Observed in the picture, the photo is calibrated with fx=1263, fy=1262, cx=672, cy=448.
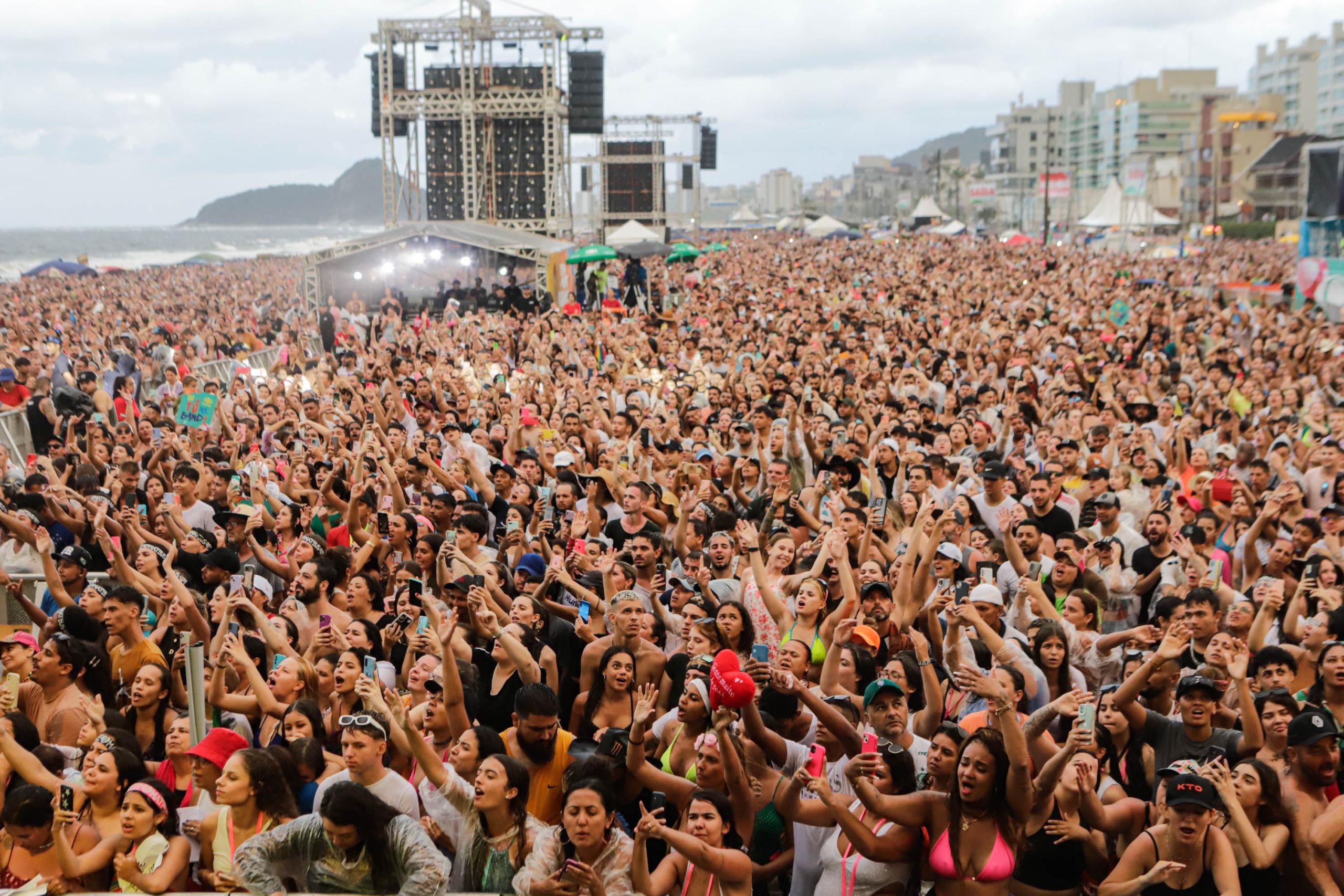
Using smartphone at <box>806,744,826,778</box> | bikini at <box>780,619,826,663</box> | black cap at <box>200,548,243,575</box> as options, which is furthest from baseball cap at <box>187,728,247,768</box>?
black cap at <box>200,548,243,575</box>

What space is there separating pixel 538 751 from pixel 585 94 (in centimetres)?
3758

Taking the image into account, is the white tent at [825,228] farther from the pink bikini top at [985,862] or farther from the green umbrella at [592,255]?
the pink bikini top at [985,862]

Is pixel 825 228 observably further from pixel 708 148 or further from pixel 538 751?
pixel 538 751

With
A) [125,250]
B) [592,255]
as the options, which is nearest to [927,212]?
[592,255]

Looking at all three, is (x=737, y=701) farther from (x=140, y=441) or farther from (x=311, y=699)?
(x=140, y=441)

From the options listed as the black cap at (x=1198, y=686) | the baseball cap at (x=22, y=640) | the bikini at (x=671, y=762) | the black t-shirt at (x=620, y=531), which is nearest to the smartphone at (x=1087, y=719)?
the black cap at (x=1198, y=686)

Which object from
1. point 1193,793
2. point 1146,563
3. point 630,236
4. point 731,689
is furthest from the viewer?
point 630,236

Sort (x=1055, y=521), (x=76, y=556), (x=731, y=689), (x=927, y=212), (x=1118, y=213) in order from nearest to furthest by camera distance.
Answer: (x=731, y=689) < (x=76, y=556) < (x=1055, y=521) < (x=1118, y=213) < (x=927, y=212)

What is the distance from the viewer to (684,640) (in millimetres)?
5742

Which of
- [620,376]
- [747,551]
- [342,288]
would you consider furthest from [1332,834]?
[342,288]

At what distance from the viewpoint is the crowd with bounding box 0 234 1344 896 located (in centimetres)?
394

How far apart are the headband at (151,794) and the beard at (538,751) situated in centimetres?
121

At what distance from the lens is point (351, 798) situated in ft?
12.8

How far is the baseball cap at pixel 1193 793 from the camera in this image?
3.77 metres
